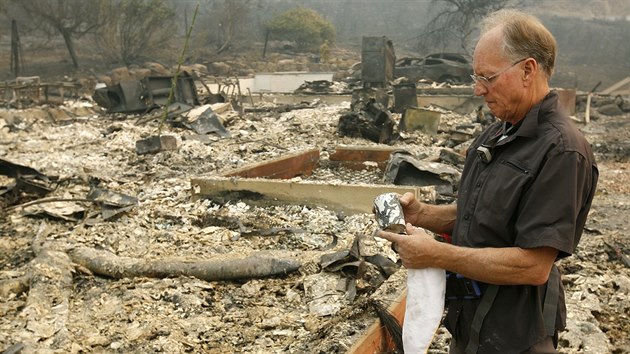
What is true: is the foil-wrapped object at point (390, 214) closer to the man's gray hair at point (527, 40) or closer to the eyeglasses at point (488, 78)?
the eyeglasses at point (488, 78)

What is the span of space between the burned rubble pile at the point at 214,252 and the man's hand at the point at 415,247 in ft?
5.05

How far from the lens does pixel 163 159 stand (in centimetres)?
924

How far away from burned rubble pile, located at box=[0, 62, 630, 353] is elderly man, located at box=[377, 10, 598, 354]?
62.0 inches

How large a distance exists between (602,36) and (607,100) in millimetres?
25409

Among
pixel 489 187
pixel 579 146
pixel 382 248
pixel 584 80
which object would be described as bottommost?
pixel 584 80

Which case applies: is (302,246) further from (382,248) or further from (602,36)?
(602,36)

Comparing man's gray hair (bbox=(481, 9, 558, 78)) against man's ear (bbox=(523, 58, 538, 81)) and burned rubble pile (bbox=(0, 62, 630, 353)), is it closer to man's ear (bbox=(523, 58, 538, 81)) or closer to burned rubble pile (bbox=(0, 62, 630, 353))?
man's ear (bbox=(523, 58, 538, 81))

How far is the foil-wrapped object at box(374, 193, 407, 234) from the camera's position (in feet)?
6.94

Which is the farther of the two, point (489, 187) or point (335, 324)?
point (335, 324)

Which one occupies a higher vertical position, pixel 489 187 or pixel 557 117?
pixel 557 117

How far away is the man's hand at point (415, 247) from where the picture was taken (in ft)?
6.15

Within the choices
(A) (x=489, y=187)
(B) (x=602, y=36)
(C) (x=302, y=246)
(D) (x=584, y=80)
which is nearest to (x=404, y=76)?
(D) (x=584, y=80)

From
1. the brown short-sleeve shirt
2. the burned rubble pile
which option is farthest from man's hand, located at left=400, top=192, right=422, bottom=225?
the burned rubble pile

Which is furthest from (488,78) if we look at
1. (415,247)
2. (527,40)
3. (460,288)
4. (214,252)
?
(214,252)
